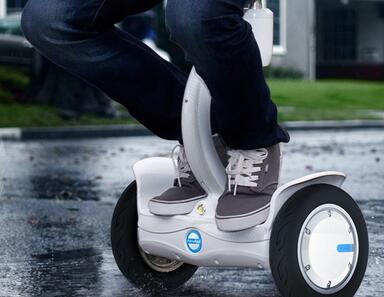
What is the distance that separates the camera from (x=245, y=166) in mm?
3105

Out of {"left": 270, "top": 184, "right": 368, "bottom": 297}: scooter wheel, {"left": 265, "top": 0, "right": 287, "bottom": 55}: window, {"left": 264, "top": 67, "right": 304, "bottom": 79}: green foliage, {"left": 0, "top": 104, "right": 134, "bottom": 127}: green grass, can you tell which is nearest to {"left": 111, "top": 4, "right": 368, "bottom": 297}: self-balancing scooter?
{"left": 270, "top": 184, "right": 368, "bottom": 297}: scooter wheel

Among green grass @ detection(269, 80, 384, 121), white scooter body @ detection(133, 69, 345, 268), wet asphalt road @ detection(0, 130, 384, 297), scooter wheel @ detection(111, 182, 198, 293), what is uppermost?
white scooter body @ detection(133, 69, 345, 268)

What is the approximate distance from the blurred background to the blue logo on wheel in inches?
284

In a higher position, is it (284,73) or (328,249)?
(328,249)

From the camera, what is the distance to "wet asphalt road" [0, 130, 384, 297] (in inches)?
140

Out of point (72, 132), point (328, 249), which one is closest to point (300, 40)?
point (72, 132)

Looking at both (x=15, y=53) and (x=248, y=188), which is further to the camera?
(x=15, y=53)

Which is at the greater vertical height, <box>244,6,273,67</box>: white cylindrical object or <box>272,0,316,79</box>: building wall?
<box>244,6,273,67</box>: white cylindrical object

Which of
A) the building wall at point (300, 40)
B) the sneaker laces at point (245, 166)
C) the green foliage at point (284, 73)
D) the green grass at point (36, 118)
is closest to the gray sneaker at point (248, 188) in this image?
the sneaker laces at point (245, 166)

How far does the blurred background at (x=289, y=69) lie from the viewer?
1393 cm

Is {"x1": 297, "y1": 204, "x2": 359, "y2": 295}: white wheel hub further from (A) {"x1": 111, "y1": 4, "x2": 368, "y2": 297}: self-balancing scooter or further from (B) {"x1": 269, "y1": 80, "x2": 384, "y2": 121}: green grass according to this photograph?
(B) {"x1": 269, "y1": 80, "x2": 384, "y2": 121}: green grass

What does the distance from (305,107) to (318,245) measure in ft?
46.8

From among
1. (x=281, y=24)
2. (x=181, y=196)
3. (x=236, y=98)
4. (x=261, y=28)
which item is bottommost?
(x=281, y=24)

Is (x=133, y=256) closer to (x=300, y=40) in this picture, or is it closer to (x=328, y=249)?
(x=328, y=249)
